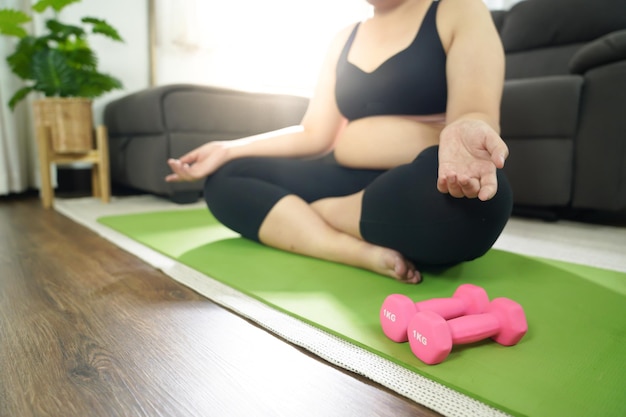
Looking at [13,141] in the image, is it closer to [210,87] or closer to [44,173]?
[44,173]

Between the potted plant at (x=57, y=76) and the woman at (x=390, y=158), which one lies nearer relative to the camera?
the woman at (x=390, y=158)

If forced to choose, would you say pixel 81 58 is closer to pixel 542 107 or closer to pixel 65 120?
pixel 65 120

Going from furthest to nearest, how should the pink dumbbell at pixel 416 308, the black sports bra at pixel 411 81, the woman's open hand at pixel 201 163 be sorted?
the woman's open hand at pixel 201 163 → the black sports bra at pixel 411 81 → the pink dumbbell at pixel 416 308

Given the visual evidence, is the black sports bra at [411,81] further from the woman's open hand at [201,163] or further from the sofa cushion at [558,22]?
the sofa cushion at [558,22]

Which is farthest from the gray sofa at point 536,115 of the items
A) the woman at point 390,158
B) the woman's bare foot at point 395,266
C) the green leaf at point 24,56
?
the woman's bare foot at point 395,266

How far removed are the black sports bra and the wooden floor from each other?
0.53 m

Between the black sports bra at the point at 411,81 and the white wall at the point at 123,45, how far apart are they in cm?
192

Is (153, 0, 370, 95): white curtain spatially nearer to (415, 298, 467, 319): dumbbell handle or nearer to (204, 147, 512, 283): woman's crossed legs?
(204, 147, 512, 283): woman's crossed legs

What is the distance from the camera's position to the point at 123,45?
94.4 inches

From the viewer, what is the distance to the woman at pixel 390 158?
0.65 metres

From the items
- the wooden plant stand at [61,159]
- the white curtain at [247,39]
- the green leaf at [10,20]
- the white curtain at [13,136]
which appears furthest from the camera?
the white curtain at [247,39]

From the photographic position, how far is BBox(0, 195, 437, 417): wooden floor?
396mm

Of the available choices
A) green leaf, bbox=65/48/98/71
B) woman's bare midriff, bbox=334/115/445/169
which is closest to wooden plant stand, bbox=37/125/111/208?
green leaf, bbox=65/48/98/71

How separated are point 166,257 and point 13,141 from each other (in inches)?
69.1
